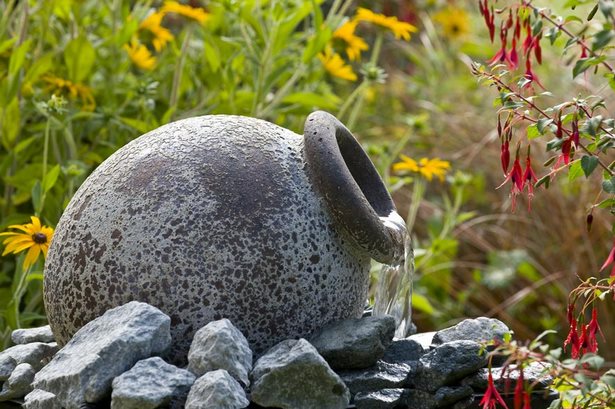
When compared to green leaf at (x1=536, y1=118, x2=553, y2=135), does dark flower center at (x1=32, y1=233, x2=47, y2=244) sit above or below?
below

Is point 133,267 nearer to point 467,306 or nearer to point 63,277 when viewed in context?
point 63,277

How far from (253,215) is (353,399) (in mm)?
460

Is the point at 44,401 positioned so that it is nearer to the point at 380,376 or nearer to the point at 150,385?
the point at 150,385

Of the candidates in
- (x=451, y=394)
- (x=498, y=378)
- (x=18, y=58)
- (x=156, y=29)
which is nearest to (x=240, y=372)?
(x=451, y=394)

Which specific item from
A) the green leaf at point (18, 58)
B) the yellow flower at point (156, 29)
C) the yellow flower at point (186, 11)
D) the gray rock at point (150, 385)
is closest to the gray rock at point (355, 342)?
the gray rock at point (150, 385)

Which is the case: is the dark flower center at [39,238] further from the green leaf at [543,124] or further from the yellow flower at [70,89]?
the green leaf at [543,124]

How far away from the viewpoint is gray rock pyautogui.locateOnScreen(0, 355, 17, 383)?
246 cm

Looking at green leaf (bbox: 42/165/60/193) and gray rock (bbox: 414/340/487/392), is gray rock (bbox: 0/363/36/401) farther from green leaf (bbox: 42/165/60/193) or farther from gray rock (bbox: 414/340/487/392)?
gray rock (bbox: 414/340/487/392)

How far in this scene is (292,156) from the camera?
2430 millimetres

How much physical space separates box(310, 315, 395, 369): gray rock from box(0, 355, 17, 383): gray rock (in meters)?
0.75

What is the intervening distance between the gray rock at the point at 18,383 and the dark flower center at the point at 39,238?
434 mm

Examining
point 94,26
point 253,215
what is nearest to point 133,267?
point 253,215

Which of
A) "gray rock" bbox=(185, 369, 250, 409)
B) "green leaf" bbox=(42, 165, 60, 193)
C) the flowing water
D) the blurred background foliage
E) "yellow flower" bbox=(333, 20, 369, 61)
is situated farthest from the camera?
"yellow flower" bbox=(333, 20, 369, 61)

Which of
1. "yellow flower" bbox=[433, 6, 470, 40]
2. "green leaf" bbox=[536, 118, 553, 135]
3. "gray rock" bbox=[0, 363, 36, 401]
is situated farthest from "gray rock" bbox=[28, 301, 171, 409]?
"yellow flower" bbox=[433, 6, 470, 40]
